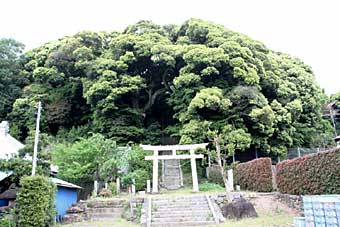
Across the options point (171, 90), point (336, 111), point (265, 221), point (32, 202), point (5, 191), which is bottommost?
point (265, 221)

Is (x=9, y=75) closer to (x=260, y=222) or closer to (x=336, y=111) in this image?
(x=260, y=222)

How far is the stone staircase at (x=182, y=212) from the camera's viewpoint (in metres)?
11.3

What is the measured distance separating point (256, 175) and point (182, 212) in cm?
495

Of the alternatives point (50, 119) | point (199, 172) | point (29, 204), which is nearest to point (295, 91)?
point (199, 172)

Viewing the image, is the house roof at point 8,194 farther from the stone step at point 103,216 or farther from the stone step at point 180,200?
the stone step at point 180,200

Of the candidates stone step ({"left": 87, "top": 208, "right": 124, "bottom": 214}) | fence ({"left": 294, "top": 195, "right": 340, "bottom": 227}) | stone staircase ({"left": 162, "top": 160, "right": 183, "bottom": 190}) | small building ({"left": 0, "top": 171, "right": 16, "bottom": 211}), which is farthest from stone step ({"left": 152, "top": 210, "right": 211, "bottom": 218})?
stone staircase ({"left": 162, "top": 160, "right": 183, "bottom": 190})

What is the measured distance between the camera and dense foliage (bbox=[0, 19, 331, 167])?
2275 cm

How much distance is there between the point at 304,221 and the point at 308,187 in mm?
5085

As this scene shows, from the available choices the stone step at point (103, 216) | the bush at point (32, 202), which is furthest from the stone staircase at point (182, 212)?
the bush at point (32, 202)

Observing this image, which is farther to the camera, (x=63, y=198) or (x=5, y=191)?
(x=63, y=198)

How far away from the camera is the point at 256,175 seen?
15.6 m

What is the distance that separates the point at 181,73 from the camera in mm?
24594

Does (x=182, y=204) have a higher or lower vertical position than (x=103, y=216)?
higher

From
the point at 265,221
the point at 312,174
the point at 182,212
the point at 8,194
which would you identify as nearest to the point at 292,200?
the point at 312,174
